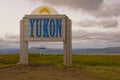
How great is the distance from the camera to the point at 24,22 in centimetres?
4006

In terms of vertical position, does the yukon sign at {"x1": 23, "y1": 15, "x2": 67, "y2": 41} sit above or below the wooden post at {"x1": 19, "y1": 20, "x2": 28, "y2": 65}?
above

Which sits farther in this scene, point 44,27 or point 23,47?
point 23,47

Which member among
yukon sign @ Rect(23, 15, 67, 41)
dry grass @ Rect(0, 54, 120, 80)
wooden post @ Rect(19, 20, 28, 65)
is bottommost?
dry grass @ Rect(0, 54, 120, 80)


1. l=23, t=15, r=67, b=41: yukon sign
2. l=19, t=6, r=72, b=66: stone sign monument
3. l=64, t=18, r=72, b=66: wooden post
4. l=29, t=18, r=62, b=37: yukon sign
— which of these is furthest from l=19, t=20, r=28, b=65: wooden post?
l=64, t=18, r=72, b=66: wooden post

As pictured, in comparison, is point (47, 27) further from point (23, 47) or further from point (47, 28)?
point (23, 47)

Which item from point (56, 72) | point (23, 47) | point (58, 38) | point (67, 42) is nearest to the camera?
point (56, 72)

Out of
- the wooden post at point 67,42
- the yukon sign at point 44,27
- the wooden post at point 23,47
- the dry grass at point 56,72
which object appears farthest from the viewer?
the wooden post at point 23,47

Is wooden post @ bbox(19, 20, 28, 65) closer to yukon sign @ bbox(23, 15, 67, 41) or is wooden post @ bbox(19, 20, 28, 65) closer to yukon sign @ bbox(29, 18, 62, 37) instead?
yukon sign @ bbox(23, 15, 67, 41)

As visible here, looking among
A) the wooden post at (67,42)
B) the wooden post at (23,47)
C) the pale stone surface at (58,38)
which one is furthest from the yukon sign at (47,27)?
the wooden post at (23,47)

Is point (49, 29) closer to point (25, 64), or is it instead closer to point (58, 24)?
point (58, 24)

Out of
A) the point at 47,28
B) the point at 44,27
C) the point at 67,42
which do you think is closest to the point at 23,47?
the point at 44,27

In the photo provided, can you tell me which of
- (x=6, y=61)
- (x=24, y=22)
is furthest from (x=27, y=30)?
(x=6, y=61)

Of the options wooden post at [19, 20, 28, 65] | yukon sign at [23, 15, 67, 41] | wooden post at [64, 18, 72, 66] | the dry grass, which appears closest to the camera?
the dry grass

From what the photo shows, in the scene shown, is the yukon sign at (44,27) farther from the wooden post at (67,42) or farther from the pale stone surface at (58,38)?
the wooden post at (67,42)
